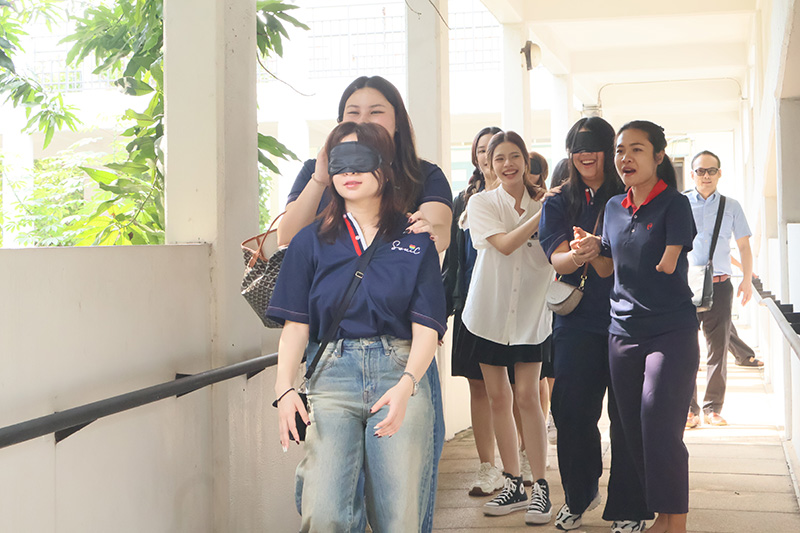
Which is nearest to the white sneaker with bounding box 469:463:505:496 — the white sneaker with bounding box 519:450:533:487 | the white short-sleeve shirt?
the white sneaker with bounding box 519:450:533:487

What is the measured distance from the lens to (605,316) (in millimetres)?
3572

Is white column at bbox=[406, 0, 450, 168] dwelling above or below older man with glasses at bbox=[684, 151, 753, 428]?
above

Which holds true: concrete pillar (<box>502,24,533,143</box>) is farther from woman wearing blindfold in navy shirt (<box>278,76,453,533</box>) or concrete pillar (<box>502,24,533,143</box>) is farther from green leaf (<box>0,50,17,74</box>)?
woman wearing blindfold in navy shirt (<box>278,76,453,533</box>)

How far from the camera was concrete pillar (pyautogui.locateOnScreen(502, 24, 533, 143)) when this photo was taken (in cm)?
762

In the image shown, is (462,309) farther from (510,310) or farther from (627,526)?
(627,526)

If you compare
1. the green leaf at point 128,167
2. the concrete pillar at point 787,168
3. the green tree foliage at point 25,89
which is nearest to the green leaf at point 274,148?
the green leaf at point 128,167

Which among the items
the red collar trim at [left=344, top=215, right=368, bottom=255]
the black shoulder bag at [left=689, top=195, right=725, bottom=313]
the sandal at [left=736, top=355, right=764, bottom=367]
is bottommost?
the sandal at [left=736, top=355, right=764, bottom=367]

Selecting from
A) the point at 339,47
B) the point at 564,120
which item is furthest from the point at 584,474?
the point at 339,47

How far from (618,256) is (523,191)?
85cm

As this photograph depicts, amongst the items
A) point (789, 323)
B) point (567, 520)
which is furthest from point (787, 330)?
point (567, 520)

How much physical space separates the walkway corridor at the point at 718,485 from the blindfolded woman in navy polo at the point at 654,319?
546 millimetres

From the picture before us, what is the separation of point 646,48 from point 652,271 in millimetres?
7699

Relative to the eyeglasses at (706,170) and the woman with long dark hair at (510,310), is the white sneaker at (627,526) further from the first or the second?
the eyeglasses at (706,170)

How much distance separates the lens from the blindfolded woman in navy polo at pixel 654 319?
3.23m
